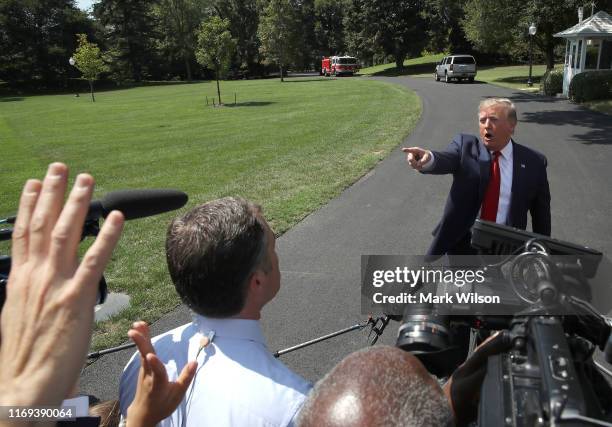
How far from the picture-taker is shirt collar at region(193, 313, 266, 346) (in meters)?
1.67

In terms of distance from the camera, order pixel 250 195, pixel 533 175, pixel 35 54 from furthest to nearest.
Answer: pixel 35 54, pixel 250 195, pixel 533 175

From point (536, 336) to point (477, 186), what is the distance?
8.03ft

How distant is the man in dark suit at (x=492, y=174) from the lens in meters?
3.53

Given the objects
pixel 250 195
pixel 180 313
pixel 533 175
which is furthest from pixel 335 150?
pixel 533 175

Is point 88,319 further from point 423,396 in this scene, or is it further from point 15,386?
point 423,396

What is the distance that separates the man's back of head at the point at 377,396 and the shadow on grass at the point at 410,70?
5419cm

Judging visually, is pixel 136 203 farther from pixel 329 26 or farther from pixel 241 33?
pixel 329 26

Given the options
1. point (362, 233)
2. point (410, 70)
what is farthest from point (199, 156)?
point (410, 70)

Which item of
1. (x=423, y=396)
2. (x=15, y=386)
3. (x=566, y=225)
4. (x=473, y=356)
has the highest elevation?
(x=15, y=386)

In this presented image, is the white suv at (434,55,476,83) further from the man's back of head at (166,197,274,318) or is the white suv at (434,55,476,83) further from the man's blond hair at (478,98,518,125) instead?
the man's back of head at (166,197,274,318)

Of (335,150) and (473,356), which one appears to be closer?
(473,356)

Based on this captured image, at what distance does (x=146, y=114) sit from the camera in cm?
2750

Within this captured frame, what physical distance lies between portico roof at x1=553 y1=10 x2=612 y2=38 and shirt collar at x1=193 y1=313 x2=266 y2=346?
2536 cm

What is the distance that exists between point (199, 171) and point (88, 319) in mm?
11518
